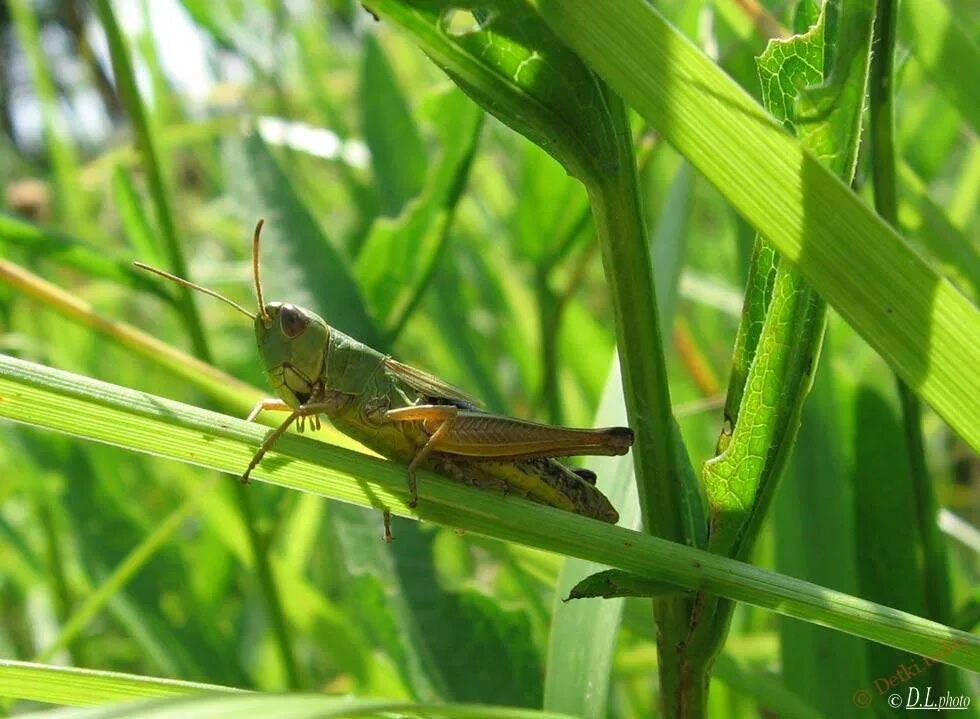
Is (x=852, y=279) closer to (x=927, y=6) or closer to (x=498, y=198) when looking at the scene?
(x=927, y=6)

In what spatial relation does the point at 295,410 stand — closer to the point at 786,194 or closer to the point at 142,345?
the point at 142,345

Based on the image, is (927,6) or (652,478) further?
(927,6)

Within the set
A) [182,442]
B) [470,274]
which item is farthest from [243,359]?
[182,442]

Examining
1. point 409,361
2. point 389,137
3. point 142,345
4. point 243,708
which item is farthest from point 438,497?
point 409,361

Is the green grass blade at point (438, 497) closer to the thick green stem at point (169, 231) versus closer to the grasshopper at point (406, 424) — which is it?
the grasshopper at point (406, 424)

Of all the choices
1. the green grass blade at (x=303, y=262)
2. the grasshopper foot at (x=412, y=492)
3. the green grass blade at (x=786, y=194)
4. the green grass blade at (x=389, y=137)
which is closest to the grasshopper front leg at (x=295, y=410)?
the grasshopper foot at (x=412, y=492)

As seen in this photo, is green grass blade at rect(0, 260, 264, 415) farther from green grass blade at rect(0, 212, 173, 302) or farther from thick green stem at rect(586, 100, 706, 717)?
thick green stem at rect(586, 100, 706, 717)
